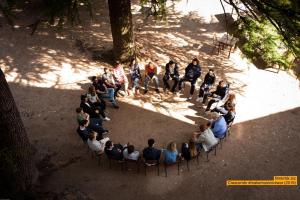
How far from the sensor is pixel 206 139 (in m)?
8.81

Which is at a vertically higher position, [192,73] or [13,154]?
[192,73]

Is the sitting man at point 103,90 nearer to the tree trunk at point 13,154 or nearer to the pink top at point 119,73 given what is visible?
the pink top at point 119,73

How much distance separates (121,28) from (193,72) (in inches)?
132

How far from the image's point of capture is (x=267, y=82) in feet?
40.9

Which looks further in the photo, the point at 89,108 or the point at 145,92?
the point at 145,92

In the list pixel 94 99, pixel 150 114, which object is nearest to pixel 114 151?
pixel 94 99

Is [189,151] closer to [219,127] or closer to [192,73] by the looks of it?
[219,127]

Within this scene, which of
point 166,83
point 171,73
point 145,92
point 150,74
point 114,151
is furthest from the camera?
point 145,92

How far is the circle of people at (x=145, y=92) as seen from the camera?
8531 mm

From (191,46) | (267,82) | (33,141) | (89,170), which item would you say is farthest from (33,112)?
(267,82)

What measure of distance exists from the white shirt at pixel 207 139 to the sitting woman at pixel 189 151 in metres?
0.29

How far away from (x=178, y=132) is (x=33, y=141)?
4.55m

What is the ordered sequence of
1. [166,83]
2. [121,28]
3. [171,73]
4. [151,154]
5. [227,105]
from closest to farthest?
[151,154] → [227,105] → [171,73] → [166,83] → [121,28]

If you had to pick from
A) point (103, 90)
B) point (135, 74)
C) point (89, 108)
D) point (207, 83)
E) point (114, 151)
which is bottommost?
point (114, 151)
